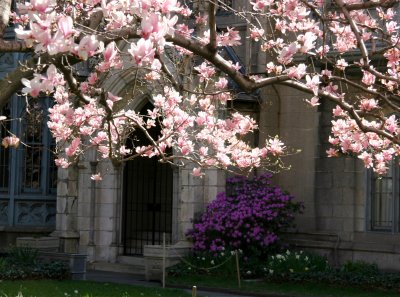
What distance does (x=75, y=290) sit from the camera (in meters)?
17.2

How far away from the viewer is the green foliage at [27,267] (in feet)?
62.7

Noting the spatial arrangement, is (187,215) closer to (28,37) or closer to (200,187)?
(200,187)

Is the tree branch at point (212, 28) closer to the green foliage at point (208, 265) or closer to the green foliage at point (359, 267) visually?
the green foliage at point (359, 267)

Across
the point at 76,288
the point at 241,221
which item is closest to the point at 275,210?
the point at 241,221

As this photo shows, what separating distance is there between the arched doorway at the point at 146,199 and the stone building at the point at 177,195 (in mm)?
24

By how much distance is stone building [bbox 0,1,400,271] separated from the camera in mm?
20766

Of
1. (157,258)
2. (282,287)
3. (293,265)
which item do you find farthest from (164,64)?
(157,258)

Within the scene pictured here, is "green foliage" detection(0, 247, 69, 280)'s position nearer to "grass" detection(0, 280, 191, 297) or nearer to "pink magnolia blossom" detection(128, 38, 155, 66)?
"grass" detection(0, 280, 191, 297)

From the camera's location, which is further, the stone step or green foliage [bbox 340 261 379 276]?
the stone step

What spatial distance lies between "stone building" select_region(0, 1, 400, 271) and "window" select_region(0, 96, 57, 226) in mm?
24

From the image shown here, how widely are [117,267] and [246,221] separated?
3.53 meters

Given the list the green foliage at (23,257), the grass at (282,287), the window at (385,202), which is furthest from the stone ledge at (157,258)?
the window at (385,202)

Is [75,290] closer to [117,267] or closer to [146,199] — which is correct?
[117,267]

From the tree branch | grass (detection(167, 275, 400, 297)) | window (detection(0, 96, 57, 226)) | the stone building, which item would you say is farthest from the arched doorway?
the tree branch
